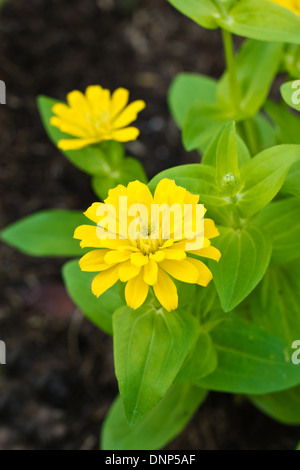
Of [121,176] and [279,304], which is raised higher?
[121,176]

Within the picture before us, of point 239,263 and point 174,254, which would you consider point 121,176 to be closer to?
point 239,263

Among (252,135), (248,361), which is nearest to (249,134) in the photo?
(252,135)

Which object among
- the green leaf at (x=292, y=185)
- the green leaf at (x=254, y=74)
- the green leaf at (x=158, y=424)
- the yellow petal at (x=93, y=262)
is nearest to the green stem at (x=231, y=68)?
the green leaf at (x=254, y=74)

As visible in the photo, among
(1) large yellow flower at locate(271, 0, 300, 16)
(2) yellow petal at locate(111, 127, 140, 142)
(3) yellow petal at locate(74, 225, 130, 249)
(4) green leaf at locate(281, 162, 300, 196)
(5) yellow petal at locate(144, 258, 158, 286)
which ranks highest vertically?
(1) large yellow flower at locate(271, 0, 300, 16)

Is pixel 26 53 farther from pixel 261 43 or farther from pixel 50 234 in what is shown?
pixel 261 43

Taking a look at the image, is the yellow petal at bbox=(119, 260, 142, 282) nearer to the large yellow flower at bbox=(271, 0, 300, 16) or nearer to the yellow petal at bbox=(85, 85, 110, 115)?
the yellow petal at bbox=(85, 85, 110, 115)

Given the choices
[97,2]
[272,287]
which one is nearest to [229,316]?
[272,287]

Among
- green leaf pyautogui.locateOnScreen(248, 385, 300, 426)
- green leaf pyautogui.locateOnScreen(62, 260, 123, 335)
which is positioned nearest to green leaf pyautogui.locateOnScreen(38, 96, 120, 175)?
green leaf pyautogui.locateOnScreen(62, 260, 123, 335)

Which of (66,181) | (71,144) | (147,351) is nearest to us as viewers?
(147,351)
